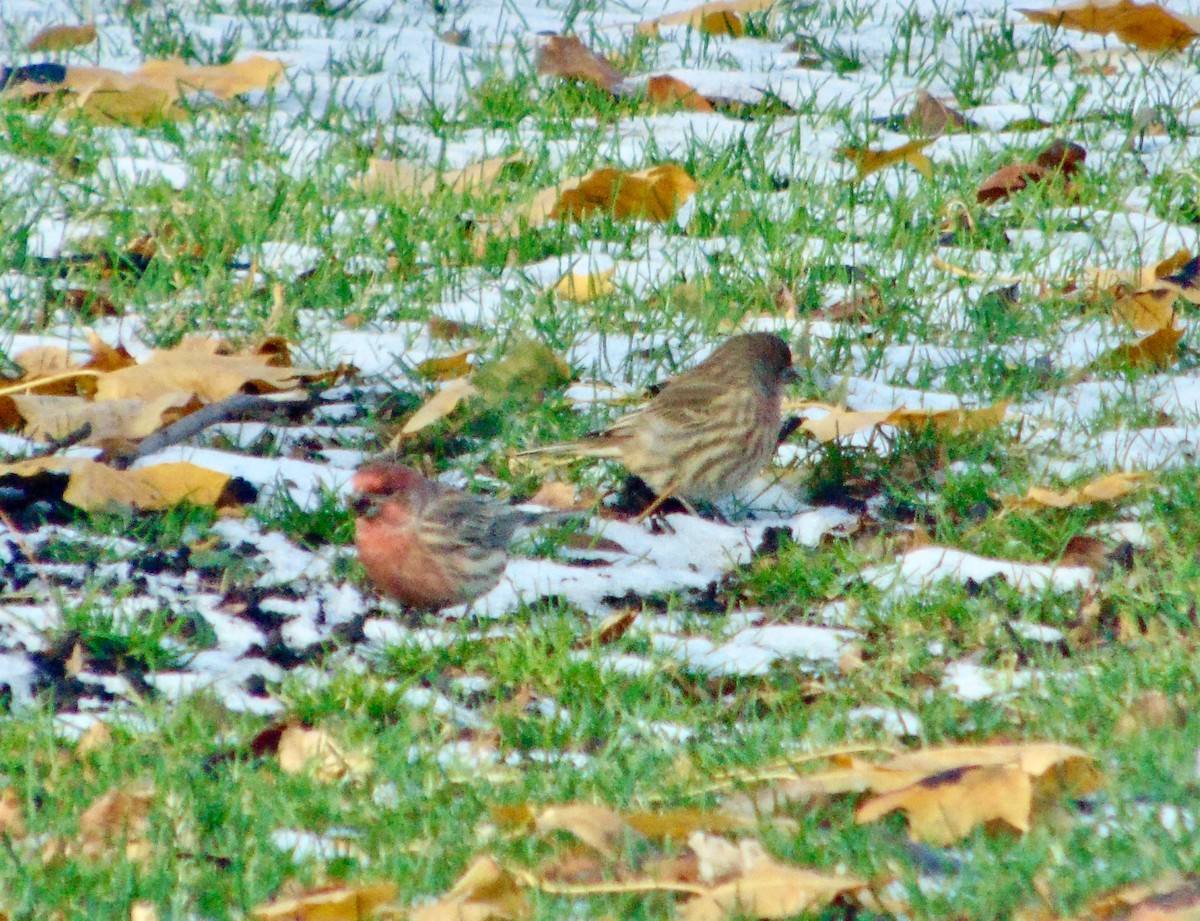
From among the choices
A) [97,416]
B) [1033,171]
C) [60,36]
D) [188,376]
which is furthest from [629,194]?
[60,36]

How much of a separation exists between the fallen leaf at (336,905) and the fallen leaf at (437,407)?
2689 millimetres

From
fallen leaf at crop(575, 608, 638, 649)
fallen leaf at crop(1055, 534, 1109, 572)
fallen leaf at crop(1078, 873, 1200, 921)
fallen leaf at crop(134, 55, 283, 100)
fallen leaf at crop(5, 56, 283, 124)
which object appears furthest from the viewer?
fallen leaf at crop(134, 55, 283, 100)

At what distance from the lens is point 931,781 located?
3285 millimetres

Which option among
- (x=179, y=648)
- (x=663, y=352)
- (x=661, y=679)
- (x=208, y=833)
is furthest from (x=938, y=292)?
(x=208, y=833)

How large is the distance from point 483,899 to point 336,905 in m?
0.25

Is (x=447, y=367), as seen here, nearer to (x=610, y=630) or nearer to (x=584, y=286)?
(x=584, y=286)

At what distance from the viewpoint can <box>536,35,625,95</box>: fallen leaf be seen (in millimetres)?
8656

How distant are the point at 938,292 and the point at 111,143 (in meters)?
3.59

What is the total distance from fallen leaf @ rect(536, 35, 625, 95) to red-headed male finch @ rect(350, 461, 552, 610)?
159 inches

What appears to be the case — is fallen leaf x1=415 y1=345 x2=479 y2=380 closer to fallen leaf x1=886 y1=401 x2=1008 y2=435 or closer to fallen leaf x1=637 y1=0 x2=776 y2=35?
fallen leaf x1=886 y1=401 x2=1008 y2=435

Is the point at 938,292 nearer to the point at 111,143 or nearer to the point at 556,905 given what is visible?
the point at 111,143

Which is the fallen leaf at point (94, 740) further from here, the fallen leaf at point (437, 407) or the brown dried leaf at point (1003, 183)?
the brown dried leaf at point (1003, 183)

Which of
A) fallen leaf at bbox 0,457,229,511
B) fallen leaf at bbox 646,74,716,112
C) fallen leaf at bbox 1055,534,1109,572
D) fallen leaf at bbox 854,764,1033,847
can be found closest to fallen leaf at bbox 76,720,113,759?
fallen leaf at bbox 0,457,229,511

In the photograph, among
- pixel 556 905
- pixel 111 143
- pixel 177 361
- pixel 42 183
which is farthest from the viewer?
pixel 111 143
